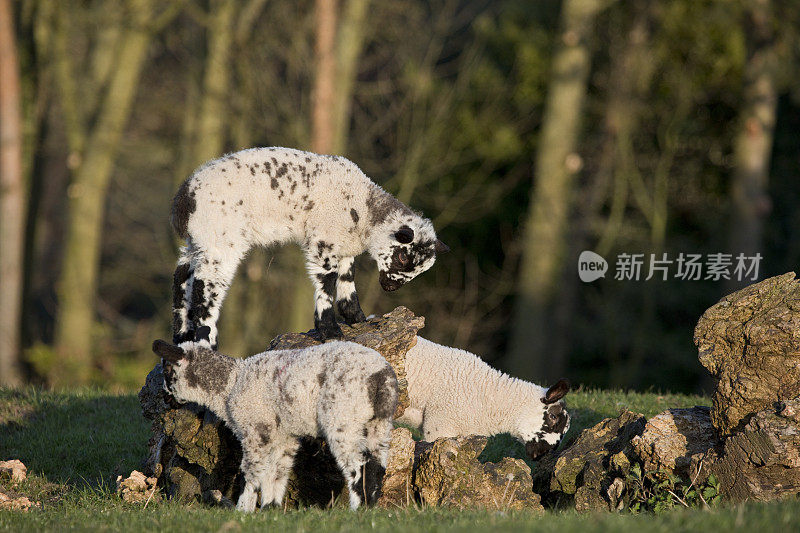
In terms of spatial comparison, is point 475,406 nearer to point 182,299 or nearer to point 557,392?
point 557,392

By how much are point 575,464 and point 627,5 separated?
804 inches

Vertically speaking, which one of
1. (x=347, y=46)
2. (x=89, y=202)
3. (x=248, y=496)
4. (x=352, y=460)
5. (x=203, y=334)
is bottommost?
(x=248, y=496)

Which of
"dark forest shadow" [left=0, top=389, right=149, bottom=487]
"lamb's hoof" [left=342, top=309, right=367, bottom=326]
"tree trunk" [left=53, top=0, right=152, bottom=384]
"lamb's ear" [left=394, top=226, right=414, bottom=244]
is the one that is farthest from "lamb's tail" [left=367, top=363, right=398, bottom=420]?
"tree trunk" [left=53, top=0, right=152, bottom=384]

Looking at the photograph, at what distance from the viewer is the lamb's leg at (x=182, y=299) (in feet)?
30.0

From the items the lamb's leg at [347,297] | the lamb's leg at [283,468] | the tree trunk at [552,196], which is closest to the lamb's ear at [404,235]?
the lamb's leg at [347,297]

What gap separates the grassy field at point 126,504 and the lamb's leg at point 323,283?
2.11 metres

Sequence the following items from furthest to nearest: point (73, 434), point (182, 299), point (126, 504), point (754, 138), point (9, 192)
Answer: point (754, 138) < point (9, 192) < point (73, 434) < point (182, 299) < point (126, 504)

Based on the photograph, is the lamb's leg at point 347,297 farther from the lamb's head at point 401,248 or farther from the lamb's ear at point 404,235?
the lamb's ear at point 404,235

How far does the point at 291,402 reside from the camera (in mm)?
7809

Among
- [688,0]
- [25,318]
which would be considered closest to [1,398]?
[25,318]

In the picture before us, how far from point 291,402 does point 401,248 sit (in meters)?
2.26

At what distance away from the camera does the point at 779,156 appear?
26.2 metres

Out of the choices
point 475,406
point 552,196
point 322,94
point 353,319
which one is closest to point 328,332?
point 353,319

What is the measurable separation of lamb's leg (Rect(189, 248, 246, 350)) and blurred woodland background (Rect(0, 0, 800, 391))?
9.90 meters
